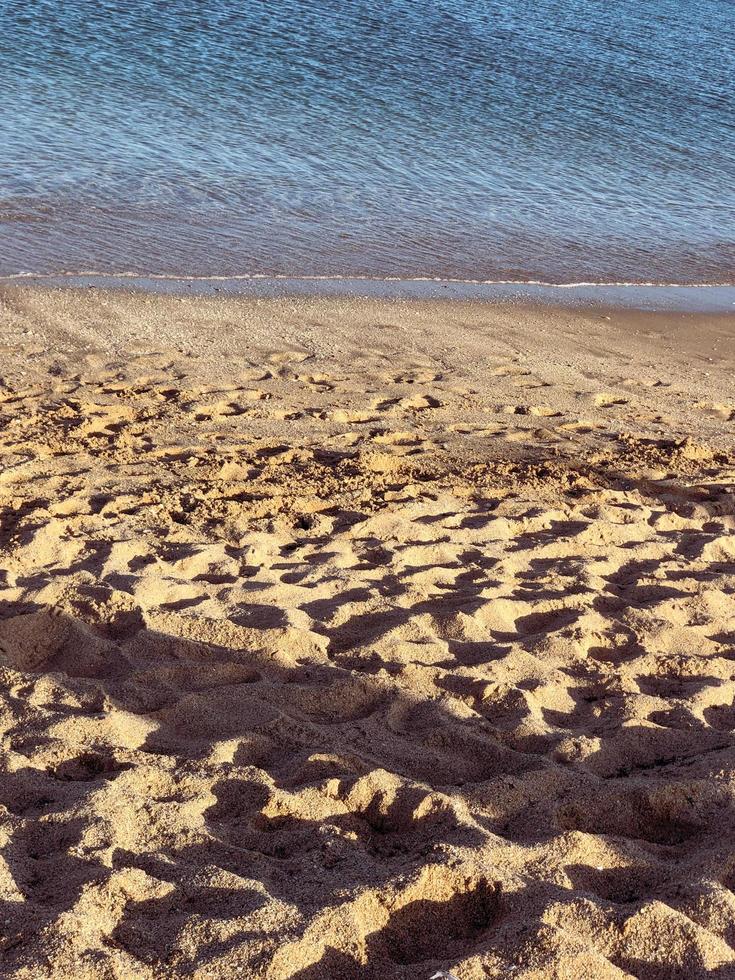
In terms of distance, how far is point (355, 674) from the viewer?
3.43 meters

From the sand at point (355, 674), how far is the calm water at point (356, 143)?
3.64m

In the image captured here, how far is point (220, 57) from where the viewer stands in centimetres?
1555

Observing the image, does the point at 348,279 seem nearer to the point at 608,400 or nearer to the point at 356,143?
the point at 608,400

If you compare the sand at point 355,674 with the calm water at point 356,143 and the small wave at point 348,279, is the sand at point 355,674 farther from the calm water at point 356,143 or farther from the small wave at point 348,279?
the calm water at point 356,143

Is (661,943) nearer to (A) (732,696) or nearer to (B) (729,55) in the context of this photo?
(A) (732,696)

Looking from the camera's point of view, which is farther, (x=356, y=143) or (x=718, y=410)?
(x=356, y=143)

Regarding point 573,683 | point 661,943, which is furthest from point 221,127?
point 661,943

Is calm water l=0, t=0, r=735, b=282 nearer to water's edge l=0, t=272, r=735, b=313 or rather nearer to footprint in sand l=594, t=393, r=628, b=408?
water's edge l=0, t=272, r=735, b=313

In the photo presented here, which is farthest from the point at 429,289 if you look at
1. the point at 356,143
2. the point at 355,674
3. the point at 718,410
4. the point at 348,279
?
the point at 355,674

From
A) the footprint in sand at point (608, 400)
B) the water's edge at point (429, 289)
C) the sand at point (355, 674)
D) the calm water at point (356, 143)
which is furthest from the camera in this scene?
the calm water at point (356, 143)

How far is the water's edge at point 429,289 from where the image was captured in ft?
28.1

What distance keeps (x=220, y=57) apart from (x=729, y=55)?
11605 millimetres

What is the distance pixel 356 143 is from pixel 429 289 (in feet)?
16.0

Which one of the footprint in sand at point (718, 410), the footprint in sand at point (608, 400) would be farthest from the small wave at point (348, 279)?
the footprint in sand at point (718, 410)
